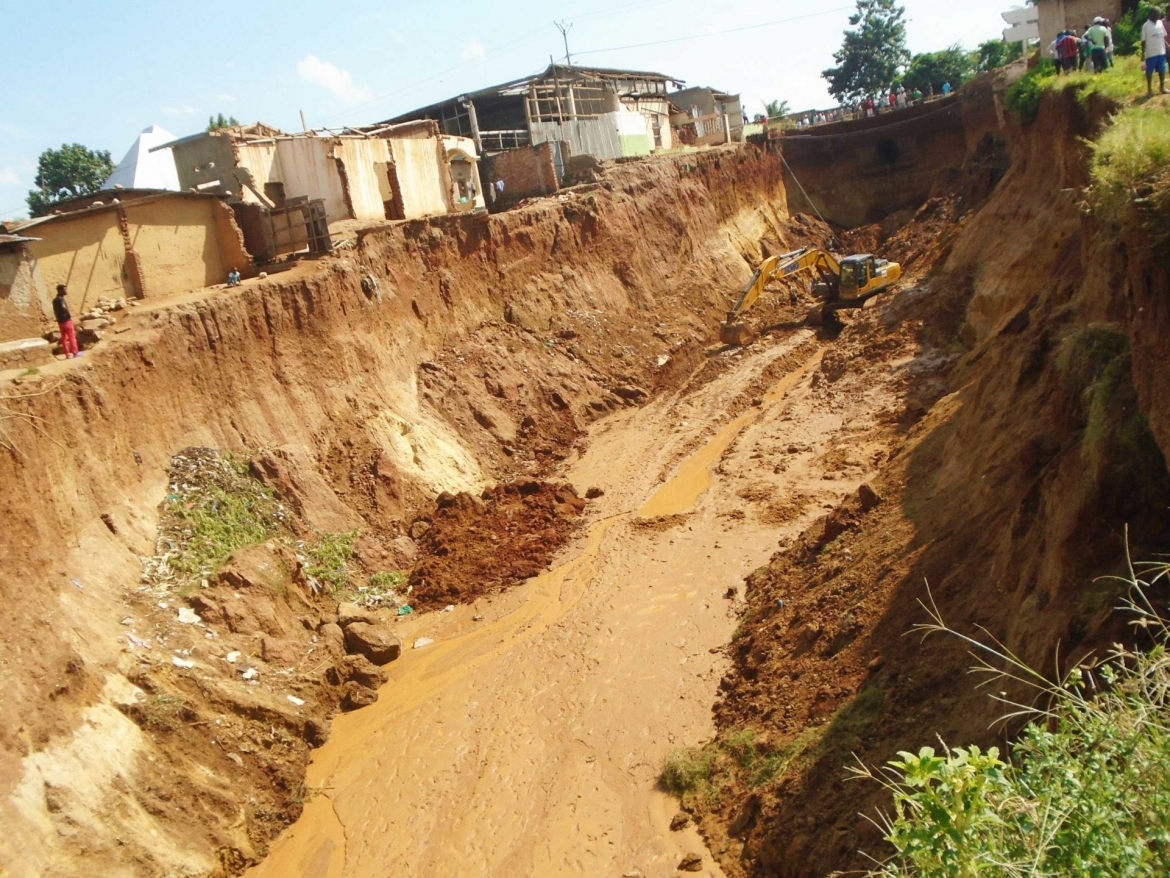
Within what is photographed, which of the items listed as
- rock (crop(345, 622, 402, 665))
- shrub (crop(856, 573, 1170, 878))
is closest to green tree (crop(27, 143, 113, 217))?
rock (crop(345, 622, 402, 665))

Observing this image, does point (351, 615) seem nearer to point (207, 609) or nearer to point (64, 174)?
point (207, 609)

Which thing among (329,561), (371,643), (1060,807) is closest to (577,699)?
(371,643)

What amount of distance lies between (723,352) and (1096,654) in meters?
22.2

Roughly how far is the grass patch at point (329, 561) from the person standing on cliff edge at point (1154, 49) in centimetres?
1583

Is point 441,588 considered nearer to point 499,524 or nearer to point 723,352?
point 499,524

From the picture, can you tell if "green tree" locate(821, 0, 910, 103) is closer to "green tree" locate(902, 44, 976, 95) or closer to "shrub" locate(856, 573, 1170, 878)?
"green tree" locate(902, 44, 976, 95)

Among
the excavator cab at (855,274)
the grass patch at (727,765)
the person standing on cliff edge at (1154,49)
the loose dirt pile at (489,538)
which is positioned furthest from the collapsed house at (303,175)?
the person standing on cliff edge at (1154,49)

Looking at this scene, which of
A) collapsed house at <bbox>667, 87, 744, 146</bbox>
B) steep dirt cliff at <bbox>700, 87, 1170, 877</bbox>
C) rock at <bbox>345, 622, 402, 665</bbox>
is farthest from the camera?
collapsed house at <bbox>667, 87, 744, 146</bbox>

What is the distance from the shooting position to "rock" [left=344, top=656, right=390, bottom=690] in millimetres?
15695

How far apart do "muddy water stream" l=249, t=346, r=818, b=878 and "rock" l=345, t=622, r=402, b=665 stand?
299 mm

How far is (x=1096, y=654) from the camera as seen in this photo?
24.2ft

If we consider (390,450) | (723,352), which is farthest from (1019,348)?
(723,352)

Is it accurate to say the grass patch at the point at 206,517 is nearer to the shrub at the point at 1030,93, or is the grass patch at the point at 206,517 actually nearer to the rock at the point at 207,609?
the rock at the point at 207,609

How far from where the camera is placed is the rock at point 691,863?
10555 mm
